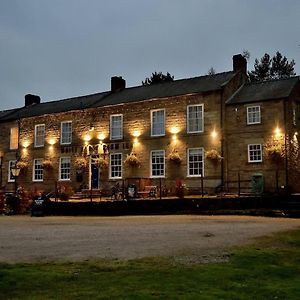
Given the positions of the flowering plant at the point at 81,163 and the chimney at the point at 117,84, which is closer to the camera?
the flowering plant at the point at 81,163

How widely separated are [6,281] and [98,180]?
82.0 ft

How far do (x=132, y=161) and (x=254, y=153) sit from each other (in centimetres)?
806

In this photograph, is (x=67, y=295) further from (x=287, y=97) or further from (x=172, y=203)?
(x=287, y=97)

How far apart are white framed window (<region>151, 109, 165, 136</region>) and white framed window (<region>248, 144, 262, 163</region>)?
6.04 metres

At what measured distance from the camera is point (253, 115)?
2747 cm

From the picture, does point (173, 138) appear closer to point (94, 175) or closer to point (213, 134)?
point (213, 134)

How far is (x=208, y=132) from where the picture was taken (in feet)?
93.4

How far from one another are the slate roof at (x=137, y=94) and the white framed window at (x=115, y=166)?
3.89m

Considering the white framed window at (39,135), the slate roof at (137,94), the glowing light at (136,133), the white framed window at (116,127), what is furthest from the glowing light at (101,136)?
the white framed window at (39,135)

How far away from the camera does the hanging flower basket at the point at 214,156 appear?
2747 cm

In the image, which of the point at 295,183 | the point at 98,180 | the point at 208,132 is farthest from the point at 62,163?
the point at 295,183

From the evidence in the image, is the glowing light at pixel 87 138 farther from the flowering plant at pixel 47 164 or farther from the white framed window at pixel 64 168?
the flowering plant at pixel 47 164

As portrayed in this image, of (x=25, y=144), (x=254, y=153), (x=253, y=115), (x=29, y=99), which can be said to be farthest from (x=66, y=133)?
(x=254, y=153)

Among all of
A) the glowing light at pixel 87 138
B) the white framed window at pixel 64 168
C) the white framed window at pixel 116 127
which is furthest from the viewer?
the white framed window at pixel 64 168
